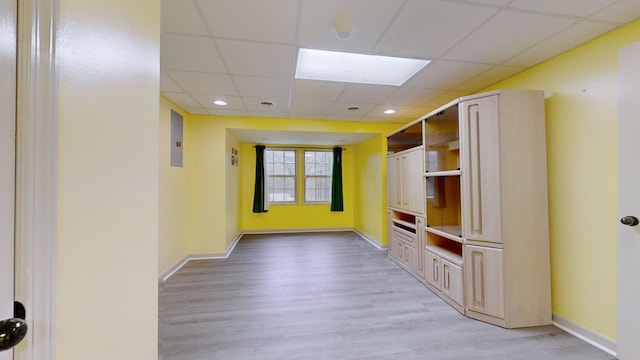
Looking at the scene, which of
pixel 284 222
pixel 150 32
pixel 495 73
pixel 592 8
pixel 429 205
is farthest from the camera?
pixel 284 222

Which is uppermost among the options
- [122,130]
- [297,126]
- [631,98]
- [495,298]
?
[297,126]

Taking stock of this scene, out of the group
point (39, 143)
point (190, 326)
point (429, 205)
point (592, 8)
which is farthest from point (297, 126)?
point (39, 143)

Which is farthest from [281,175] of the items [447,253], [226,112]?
[447,253]

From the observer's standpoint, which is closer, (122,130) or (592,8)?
(122,130)

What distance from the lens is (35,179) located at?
1.92ft

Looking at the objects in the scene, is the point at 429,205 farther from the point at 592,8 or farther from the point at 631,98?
the point at 592,8

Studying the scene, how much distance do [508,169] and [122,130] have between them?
276cm

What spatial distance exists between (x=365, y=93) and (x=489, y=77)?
1353 millimetres

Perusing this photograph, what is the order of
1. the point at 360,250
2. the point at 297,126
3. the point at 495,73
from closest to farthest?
the point at 495,73 < the point at 297,126 < the point at 360,250

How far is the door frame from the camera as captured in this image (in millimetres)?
572

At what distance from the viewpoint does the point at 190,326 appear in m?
2.21

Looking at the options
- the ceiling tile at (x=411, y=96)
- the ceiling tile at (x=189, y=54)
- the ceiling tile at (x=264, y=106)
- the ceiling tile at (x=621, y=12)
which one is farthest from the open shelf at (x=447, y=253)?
the ceiling tile at (x=189, y=54)

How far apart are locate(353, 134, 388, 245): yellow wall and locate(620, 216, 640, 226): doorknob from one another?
9.90ft

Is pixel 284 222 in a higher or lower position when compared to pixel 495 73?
lower
